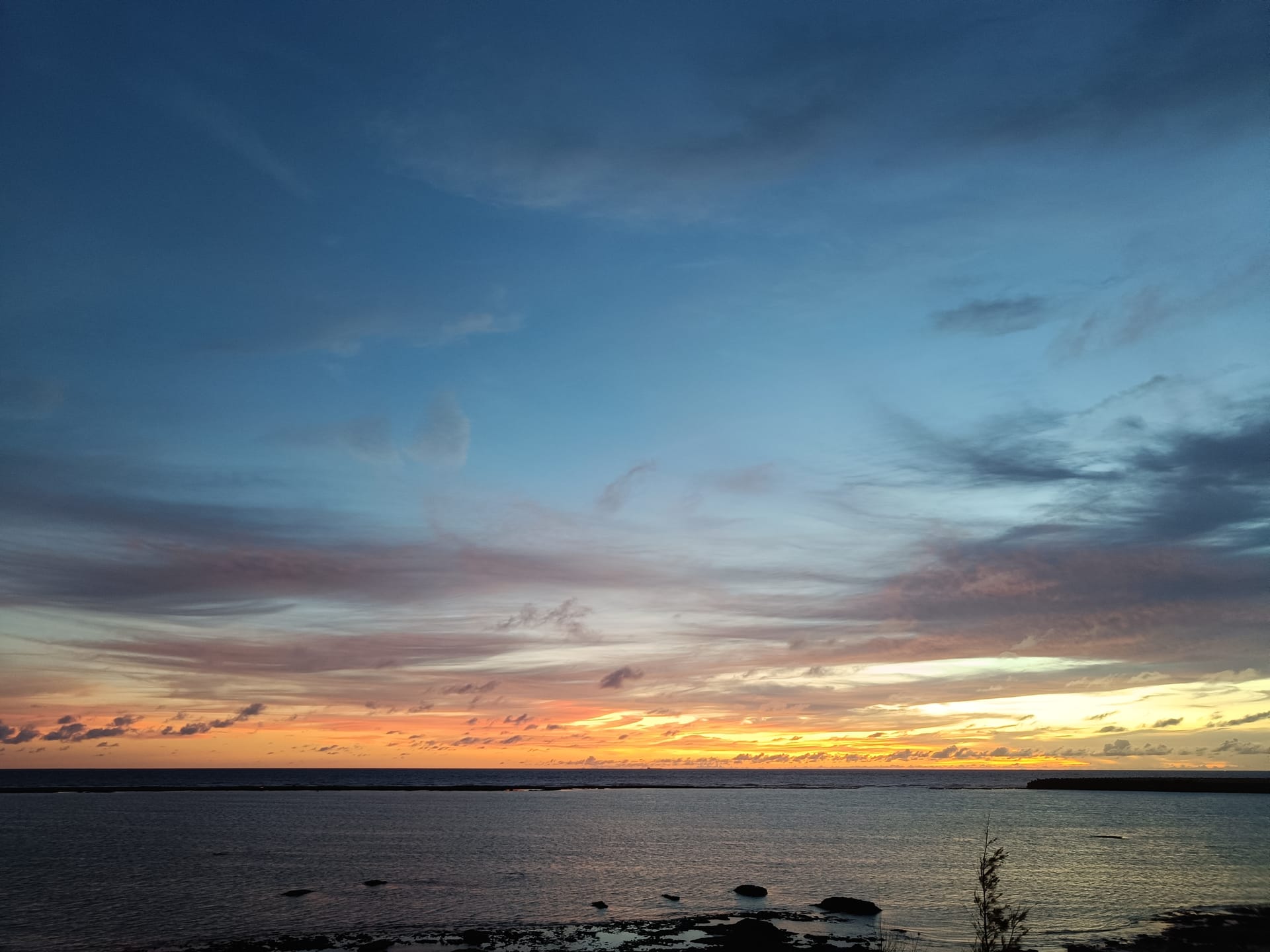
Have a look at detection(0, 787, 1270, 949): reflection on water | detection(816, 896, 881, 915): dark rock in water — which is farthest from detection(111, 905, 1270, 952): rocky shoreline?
detection(0, 787, 1270, 949): reflection on water

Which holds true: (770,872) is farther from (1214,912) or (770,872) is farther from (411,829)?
(411,829)

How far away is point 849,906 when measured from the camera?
54.8m

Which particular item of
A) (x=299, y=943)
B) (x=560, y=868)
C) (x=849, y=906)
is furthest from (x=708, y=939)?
(x=560, y=868)

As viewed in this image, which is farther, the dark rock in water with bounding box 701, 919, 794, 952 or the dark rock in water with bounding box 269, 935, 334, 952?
the dark rock in water with bounding box 269, 935, 334, 952

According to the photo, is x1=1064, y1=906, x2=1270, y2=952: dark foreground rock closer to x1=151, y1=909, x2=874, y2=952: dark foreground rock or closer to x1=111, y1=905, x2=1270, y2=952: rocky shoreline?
x1=111, y1=905, x2=1270, y2=952: rocky shoreline

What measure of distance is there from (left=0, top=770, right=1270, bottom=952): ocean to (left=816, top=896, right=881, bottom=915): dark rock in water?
3.92 feet

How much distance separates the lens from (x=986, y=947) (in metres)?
17.2

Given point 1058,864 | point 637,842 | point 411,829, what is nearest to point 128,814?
point 411,829

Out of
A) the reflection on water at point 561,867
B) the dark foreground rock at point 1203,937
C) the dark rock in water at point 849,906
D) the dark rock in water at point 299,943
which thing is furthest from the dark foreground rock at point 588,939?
the dark foreground rock at point 1203,937

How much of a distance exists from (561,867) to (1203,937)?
1992 inches

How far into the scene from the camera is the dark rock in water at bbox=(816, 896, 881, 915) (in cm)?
5394

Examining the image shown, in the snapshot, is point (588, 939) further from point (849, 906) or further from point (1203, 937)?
point (1203, 937)

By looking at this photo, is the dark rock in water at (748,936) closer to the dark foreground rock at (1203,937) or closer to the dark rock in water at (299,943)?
the dark foreground rock at (1203,937)

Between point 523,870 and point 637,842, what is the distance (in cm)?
2652
